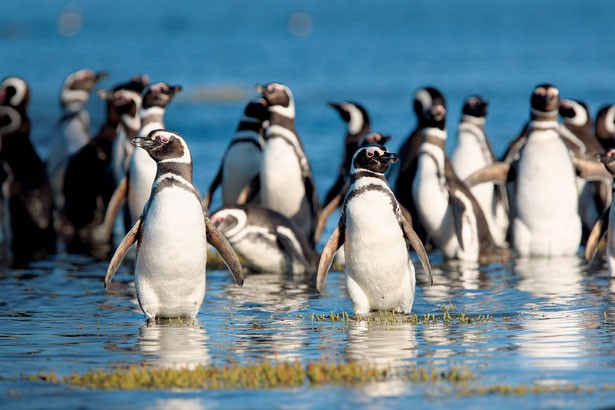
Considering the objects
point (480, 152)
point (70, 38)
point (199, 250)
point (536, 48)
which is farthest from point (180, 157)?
point (70, 38)

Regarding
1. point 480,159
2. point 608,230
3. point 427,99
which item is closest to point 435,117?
point 480,159

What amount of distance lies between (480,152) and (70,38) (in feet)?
225

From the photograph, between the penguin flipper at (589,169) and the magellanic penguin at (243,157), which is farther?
the magellanic penguin at (243,157)

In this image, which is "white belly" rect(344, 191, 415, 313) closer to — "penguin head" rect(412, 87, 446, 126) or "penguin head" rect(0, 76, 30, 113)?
"penguin head" rect(412, 87, 446, 126)

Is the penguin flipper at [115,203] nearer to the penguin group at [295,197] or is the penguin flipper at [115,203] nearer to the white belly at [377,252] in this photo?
the penguin group at [295,197]

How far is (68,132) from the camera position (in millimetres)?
16531

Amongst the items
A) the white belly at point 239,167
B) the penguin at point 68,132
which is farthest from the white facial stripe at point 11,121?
the white belly at point 239,167

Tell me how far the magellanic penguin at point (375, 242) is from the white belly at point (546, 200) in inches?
124

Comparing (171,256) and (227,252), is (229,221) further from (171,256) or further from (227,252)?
(171,256)

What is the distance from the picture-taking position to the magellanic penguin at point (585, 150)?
42.7 feet

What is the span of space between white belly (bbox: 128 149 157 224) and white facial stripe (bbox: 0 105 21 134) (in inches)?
97.3

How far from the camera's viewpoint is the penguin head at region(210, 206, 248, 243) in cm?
1093

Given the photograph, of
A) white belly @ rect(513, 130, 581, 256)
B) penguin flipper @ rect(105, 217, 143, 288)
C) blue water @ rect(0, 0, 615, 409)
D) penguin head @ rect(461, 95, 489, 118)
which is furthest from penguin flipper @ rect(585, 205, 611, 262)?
penguin flipper @ rect(105, 217, 143, 288)

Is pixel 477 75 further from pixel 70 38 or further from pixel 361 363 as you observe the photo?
pixel 70 38
